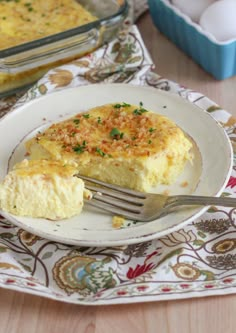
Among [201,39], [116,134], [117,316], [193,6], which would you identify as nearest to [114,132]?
[116,134]

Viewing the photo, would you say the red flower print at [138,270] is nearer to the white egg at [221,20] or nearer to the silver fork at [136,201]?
the silver fork at [136,201]

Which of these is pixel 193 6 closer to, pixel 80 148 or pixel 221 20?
pixel 221 20

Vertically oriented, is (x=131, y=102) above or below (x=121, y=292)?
above

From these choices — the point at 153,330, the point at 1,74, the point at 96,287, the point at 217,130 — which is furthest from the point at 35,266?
the point at 1,74

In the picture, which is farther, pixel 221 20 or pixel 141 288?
pixel 221 20

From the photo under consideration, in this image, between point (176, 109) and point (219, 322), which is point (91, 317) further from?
point (176, 109)
